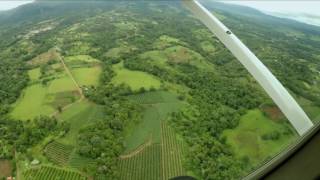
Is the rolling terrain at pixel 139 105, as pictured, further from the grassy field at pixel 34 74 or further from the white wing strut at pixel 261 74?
the white wing strut at pixel 261 74

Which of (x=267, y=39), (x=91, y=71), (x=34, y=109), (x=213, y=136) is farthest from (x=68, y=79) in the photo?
(x=267, y=39)

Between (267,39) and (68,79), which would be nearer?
(267,39)

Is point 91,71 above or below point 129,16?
above

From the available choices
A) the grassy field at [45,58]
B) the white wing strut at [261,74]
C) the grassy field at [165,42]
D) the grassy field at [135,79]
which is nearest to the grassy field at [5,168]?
the grassy field at [135,79]

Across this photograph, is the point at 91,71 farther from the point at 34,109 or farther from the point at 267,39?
the point at 267,39

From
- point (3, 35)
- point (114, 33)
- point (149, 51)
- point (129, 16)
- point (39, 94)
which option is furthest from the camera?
point (129, 16)
